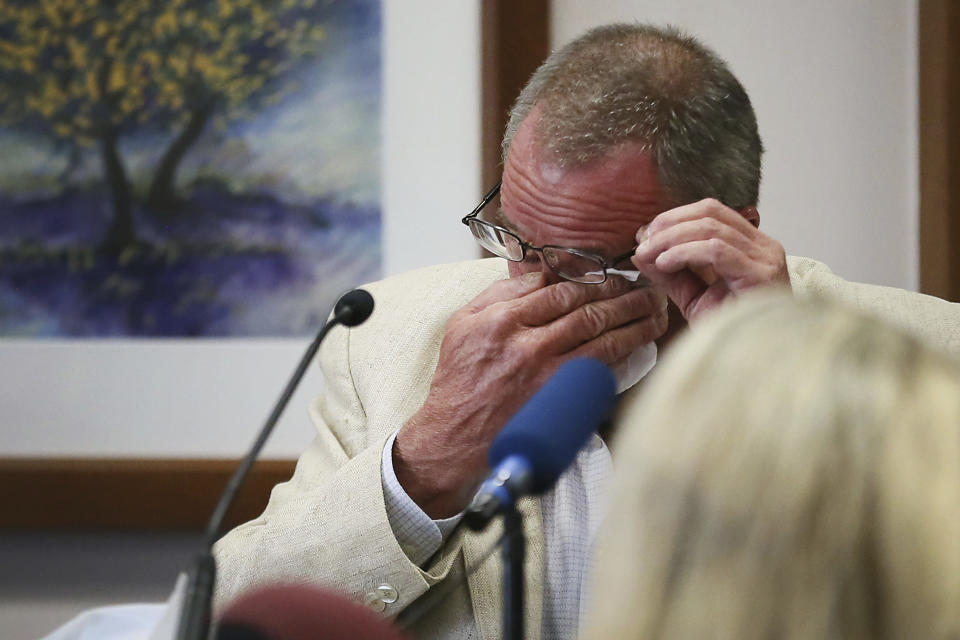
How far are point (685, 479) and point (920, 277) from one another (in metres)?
1.74

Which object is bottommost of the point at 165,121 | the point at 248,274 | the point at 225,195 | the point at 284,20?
the point at 248,274

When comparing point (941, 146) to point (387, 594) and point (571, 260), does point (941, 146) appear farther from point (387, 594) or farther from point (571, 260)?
point (387, 594)

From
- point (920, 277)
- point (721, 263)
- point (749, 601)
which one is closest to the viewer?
point (749, 601)

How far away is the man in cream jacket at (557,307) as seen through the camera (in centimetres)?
129

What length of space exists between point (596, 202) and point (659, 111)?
0.16 m

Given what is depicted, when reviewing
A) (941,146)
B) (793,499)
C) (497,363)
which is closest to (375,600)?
(497,363)

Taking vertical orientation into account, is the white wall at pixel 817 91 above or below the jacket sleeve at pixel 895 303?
above

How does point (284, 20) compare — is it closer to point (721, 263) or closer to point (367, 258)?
point (367, 258)

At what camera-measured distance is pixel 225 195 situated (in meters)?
2.11

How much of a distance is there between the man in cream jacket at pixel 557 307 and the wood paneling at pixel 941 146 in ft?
2.37

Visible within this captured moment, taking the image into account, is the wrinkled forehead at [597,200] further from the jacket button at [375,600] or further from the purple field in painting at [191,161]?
the purple field in painting at [191,161]

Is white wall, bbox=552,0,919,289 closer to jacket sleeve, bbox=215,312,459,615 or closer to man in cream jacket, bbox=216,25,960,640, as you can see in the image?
man in cream jacket, bbox=216,25,960,640

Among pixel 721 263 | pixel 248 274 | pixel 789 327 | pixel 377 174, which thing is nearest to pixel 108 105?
pixel 248 274

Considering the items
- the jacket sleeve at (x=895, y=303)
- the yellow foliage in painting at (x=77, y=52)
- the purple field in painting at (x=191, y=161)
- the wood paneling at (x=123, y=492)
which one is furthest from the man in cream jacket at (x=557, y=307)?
the yellow foliage in painting at (x=77, y=52)
